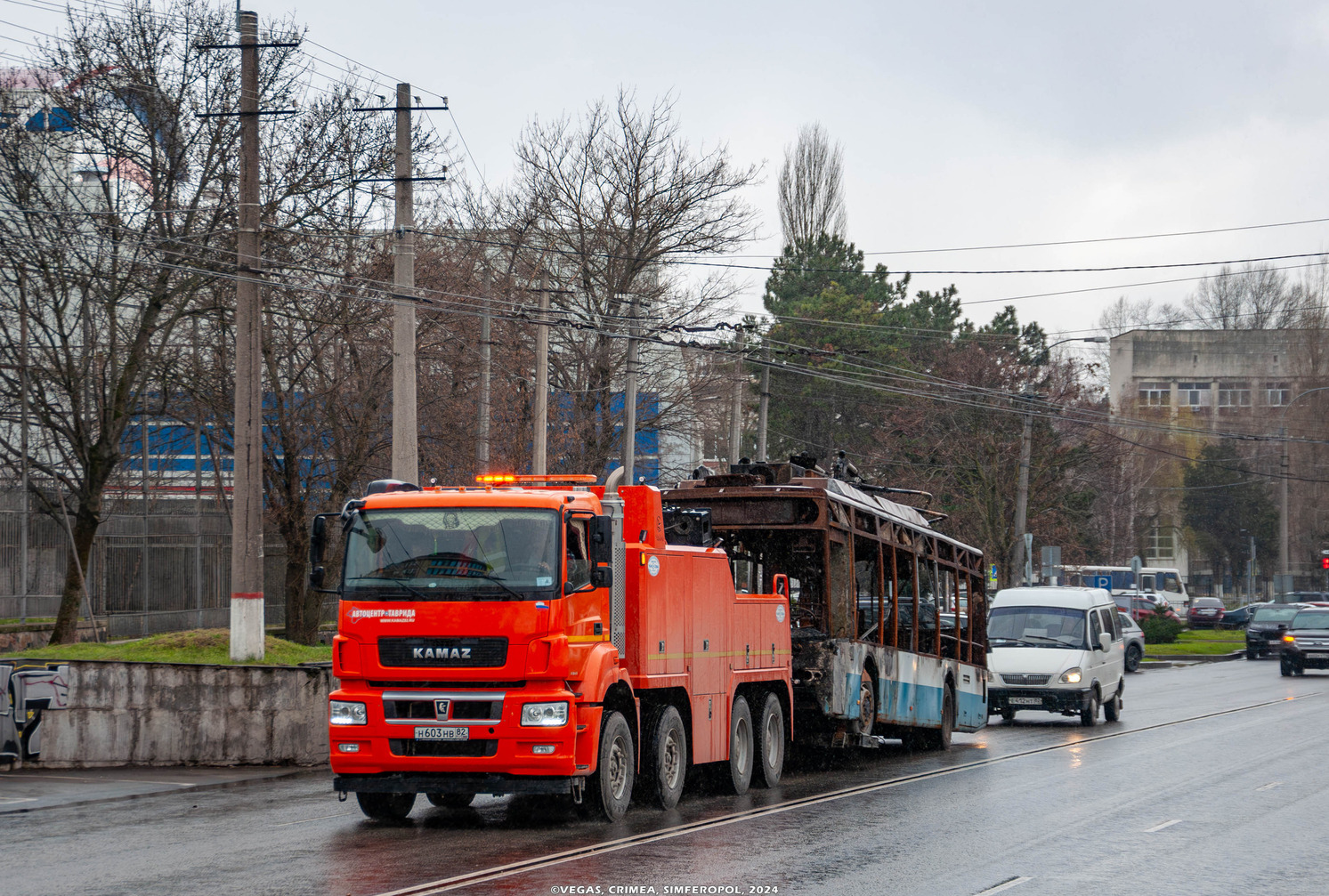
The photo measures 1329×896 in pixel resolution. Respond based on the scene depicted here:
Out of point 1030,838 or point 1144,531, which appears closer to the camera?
point 1030,838

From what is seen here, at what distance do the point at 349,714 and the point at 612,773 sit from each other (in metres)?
2.11

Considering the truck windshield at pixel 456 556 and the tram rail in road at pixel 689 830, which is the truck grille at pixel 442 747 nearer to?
the truck windshield at pixel 456 556

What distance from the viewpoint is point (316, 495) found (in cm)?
2952

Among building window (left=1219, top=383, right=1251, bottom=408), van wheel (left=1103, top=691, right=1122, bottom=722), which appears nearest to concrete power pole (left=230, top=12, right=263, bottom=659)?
van wheel (left=1103, top=691, right=1122, bottom=722)

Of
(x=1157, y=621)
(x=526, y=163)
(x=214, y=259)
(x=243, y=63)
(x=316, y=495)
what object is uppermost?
(x=526, y=163)

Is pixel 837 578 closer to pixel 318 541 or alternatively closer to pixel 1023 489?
pixel 318 541

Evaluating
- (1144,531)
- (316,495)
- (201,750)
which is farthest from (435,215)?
(1144,531)

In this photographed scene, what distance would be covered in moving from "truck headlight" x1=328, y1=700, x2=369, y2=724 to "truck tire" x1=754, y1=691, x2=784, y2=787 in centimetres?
482

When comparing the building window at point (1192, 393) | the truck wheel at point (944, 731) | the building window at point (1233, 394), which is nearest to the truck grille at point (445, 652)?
the truck wheel at point (944, 731)

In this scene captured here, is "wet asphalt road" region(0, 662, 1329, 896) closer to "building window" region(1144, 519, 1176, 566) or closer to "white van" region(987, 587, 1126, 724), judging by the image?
"white van" region(987, 587, 1126, 724)

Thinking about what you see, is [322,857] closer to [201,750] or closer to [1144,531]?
[201,750]

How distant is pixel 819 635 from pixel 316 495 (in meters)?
14.9

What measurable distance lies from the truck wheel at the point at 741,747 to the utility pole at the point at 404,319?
6.87 m

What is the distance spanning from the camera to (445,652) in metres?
11.7
